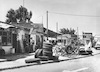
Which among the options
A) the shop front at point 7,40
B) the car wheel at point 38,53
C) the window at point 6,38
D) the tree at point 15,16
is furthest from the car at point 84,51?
the tree at point 15,16

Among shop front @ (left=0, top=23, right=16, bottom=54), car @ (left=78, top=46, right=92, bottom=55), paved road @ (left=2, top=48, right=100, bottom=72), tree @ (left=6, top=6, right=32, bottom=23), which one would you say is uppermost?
tree @ (left=6, top=6, right=32, bottom=23)

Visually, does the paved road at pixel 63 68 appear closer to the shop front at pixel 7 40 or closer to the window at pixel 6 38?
the shop front at pixel 7 40

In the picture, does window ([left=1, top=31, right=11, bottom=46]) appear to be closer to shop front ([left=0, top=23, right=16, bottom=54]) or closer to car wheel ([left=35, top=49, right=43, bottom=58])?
shop front ([left=0, top=23, right=16, bottom=54])

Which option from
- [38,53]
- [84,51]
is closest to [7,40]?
[38,53]

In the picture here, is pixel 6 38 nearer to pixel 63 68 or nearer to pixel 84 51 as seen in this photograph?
pixel 63 68

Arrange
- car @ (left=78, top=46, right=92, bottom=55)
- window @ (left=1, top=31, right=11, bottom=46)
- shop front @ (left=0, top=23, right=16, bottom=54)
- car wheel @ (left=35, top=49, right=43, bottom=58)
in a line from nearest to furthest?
car wheel @ (left=35, top=49, right=43, bottom=58) → shop front @ (left=0, top=23, right=16, bottom=54) → window @ (left=1, top=31, right=11, bottom=46) → car @ (left=78, top=46, right=92, bottom=55)

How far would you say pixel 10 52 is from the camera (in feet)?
75.3

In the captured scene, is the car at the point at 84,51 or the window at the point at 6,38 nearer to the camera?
the window at the point at 6,38

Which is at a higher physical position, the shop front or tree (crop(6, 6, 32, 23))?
tree (crop(6, 6, 32, 23))

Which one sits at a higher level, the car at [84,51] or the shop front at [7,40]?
the shop front at [7,40]

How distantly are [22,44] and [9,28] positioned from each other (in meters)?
4.04

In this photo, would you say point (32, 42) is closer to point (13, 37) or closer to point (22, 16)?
point (13, 37)

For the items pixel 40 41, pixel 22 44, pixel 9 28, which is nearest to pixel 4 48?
pixel 9 28

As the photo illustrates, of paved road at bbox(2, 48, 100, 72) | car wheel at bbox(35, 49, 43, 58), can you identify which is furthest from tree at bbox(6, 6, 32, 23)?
paved road at bbox(2, 48, 100, 72)
